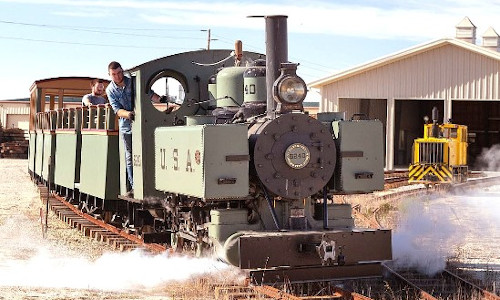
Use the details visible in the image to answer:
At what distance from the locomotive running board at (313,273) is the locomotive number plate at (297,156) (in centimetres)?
109

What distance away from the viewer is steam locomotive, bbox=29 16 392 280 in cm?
856

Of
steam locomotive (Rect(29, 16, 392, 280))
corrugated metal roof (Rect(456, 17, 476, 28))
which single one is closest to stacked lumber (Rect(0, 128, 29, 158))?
corrugated metal roof (Rect(456, 17, 476, 28))

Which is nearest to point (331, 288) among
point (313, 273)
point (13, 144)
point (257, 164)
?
point (313, 273)

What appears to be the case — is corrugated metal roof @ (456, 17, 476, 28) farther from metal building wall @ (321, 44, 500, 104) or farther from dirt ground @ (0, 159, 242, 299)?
dirt ground @ (0, 159, 242, 299)

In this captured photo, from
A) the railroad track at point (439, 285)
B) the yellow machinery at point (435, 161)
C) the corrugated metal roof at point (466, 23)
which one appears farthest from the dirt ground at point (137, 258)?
the corrugated metal roof at point (466, 23)

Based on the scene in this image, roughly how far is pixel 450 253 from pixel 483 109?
32240 millimetres

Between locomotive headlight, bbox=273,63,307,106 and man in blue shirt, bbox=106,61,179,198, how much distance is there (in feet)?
7.26

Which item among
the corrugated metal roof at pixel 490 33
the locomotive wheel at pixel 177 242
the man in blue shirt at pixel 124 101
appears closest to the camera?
the locomotive wheel at pixel 177 242

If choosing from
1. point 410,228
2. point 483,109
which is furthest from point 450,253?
point 483,109

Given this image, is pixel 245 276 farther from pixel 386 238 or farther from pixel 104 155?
pixel 104 155

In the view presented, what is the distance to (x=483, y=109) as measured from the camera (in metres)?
42.7

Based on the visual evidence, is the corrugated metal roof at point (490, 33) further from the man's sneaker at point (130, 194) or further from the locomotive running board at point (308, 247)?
the locomotive running board at point (308, 247)

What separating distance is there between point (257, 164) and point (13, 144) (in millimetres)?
43825

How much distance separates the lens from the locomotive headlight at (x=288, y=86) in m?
8.86
